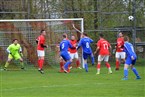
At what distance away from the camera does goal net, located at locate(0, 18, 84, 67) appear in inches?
1195

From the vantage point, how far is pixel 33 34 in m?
30.7

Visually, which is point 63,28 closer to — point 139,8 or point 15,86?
point 139,8

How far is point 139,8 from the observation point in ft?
121

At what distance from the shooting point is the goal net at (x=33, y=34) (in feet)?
99.6

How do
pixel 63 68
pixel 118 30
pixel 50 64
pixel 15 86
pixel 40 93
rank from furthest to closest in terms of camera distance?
pixel 118 30 → pixel 50 64 → pixel 63 68 → pixel 15 86 → pixel 40 93

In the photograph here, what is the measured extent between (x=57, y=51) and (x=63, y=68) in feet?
14.1

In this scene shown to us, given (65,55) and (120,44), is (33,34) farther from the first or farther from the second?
(65,55)

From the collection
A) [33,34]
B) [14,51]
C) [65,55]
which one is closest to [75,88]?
[65,55]

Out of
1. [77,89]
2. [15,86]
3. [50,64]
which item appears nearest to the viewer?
[77,89]

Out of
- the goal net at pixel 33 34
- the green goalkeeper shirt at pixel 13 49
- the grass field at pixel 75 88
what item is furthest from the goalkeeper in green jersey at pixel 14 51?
the grass field at pixel 75 88

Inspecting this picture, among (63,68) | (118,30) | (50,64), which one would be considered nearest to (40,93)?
(63,68)

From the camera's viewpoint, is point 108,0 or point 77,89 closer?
point 77,89

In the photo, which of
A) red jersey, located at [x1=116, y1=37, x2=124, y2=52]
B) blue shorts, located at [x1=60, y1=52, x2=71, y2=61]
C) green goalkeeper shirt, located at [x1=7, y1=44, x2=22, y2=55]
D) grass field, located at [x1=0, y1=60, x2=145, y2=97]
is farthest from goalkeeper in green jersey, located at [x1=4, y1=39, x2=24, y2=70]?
grass field, located at [x1=0, y1=60, x2=145, y2=97]

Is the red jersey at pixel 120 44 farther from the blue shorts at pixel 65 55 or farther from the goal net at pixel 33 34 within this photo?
the blue shorts at pixel 65 55
